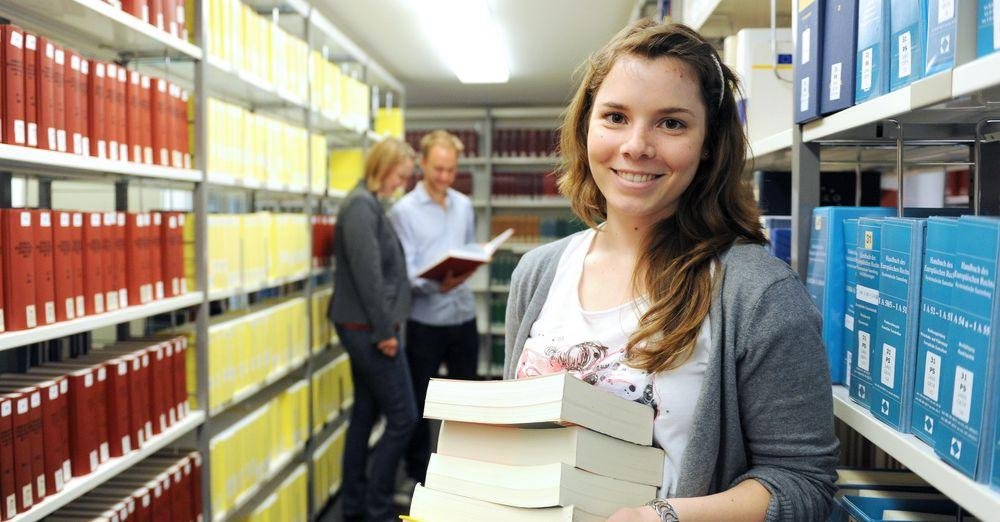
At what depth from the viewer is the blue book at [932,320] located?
2.67 ft

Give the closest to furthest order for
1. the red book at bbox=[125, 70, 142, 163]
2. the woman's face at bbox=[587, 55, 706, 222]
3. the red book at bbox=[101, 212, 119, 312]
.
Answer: the woman's face at bbox=[587, 55, 706, 222] < the red book at bbox=[101, 212, 119, 312] < the red book at bbox=[125, 70, 142, 163]

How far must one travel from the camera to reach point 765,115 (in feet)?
5.54

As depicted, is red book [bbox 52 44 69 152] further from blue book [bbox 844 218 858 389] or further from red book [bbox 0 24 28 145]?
blue book [bbox 844 218 858 389]

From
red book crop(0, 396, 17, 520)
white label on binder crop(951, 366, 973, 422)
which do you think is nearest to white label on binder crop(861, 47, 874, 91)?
white label on binder crop(951, 366, 973, 422)

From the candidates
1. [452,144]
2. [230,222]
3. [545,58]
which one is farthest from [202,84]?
[545,58]

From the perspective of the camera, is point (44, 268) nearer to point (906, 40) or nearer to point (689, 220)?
point (689, 220)

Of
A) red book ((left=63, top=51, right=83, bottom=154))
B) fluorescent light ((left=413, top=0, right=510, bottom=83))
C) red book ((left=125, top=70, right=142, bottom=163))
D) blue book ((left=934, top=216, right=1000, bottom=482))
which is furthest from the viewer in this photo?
fluorescent light ((left=413, top=0, right=510, bottom=83))

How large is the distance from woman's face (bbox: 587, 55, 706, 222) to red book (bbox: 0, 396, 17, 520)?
1.36 meters

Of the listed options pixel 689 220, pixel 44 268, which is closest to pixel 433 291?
pixel 44 268

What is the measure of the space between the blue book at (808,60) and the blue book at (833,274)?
18 centimetres

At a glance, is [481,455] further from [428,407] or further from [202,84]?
[202,84]

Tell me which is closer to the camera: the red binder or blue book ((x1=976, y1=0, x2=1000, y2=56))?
blue book ((x1=976, y1=0, x2=1000, y2=56))

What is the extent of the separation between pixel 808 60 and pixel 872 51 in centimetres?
19

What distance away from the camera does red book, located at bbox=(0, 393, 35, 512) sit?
154 centimetres
